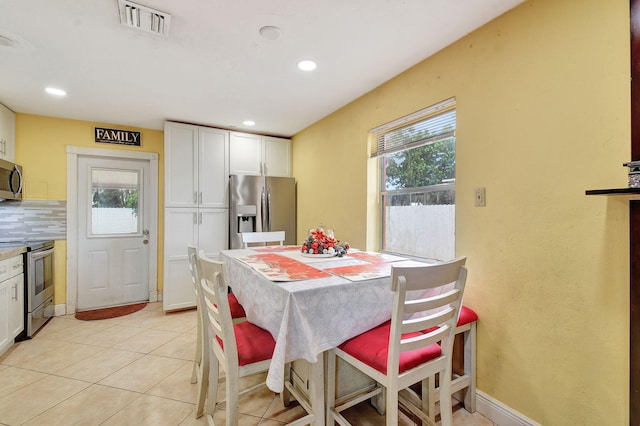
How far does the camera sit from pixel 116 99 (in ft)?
9.71

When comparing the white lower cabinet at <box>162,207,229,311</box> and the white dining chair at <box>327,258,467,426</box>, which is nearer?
the white dining chair at <box>327,258,467,426</box>

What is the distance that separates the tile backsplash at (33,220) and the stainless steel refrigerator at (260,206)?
6.63ft

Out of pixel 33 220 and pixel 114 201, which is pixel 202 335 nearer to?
pixel 114 201

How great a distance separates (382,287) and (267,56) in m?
1.84

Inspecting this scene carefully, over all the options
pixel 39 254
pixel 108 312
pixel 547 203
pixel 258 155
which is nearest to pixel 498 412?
pixel 547 203

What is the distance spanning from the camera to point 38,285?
3057mm

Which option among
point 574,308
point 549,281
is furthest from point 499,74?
point 574,308

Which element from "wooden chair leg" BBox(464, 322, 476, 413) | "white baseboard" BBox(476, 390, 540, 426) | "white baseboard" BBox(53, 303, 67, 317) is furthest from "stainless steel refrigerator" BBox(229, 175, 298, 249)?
"white baseboard" BBox(476, 390, 540, 426)

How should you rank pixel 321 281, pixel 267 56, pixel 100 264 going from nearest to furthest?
1. pixel 321 281
2. pixel 267 56
3. pixel 100 264

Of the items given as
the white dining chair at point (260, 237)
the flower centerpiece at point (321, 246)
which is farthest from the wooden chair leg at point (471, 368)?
the white dining chair at point (260, 237)

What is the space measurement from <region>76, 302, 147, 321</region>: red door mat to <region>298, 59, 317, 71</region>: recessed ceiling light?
3542 millimetres

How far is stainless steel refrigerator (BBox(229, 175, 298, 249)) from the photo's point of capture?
12.6 feet

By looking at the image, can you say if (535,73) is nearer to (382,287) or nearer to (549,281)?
(549,281)

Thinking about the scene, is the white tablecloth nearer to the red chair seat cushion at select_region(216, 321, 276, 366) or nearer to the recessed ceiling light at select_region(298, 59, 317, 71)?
the red chair seat cushion at select_region(216, 321, 276, 366)
